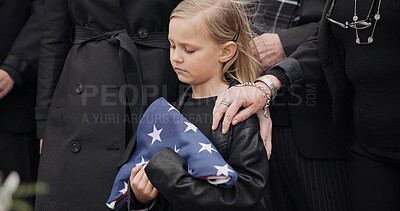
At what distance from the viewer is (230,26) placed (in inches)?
101

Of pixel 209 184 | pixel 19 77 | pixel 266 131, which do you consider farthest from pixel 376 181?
pixel 19 77

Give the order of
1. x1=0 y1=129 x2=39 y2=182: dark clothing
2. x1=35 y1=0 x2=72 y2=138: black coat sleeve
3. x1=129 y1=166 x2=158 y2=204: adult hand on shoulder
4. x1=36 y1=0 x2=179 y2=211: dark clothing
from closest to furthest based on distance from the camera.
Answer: x1=129 y1=166 x2=158 y2=204: adult hand on shoulder < x1=36 y1=0 x2=179 y2=211: dark clothing < x1=35 y1=0 x2=72 y2=138: black coat sleeve < x1=0 y1=129 x2=39 y2=182: dark clothing

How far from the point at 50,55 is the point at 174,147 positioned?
3.51ft

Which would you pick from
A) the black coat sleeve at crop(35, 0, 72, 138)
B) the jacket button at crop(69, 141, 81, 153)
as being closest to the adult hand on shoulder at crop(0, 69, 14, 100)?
the black coat sleeve at crop(35, 0, 72, 138)

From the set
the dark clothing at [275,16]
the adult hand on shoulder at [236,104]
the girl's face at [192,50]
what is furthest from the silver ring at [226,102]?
the dark clothing at [275,16]

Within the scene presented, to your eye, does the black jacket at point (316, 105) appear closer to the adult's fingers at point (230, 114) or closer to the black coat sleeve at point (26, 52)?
the adult's fingers at point (230, 114)

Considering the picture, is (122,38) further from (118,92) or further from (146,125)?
(146,125)

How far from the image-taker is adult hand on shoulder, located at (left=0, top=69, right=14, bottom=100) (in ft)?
10.9

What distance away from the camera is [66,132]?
304 centimetres

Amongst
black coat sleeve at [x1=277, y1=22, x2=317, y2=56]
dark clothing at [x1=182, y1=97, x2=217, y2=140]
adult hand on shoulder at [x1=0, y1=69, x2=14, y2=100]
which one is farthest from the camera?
adult hand on shoulder at [x1=0, y1=69, x2=14, y2=100]

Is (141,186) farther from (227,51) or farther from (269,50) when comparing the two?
(269,50)

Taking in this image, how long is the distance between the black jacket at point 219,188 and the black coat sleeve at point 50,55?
98cm

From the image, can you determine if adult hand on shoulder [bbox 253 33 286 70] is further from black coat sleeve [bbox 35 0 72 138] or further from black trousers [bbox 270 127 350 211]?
black coat sleeve [bbox 35 0 72 138]

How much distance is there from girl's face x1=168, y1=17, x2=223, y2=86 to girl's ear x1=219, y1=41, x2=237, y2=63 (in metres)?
0.04
